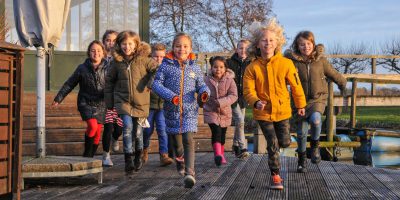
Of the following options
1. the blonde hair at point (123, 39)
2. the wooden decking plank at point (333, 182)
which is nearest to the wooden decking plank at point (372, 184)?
the wooden decking plank at point (333, 182)

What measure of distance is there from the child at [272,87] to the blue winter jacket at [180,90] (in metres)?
0.53

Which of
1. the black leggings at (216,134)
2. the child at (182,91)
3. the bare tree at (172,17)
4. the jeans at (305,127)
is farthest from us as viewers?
the bare tree at (172,17)

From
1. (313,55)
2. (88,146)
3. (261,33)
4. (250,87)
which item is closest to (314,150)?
(313,55)

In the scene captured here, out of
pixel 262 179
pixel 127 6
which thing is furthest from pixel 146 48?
pixel 127 6

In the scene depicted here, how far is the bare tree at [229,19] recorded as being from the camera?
106 ft

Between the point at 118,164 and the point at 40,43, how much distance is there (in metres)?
2.27

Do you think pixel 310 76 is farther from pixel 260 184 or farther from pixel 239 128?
pixel 260 184

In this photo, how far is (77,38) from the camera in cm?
1398

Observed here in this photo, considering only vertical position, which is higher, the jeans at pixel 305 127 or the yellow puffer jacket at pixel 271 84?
the yellow puffer jacket at pixel 271 84

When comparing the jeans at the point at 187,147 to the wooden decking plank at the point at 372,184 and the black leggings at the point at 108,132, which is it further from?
the black leggings at the point at 108,132

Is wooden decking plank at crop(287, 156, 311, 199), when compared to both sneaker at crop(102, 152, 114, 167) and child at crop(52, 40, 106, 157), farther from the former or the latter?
child at crop(52, 40, 106, 157)

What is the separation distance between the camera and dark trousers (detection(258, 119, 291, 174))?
619cm

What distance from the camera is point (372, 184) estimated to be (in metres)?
6.30

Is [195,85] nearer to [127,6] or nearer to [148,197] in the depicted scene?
[148,197]
